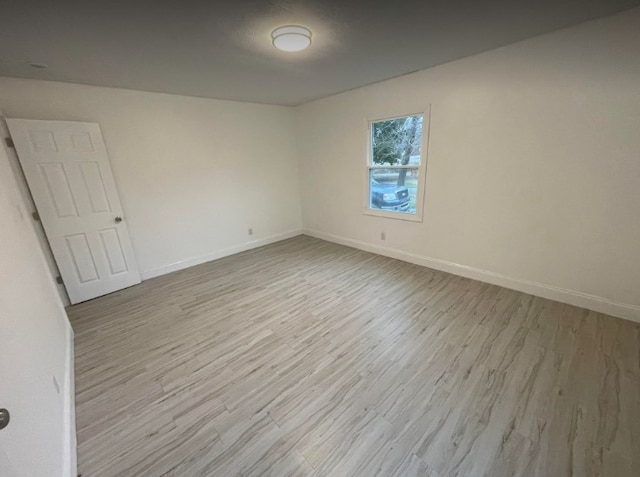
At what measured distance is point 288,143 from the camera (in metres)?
4.95

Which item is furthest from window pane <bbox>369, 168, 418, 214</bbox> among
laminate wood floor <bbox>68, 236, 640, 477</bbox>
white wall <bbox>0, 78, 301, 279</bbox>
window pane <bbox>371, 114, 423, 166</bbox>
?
white wall <bbox>0, 78, 301, 279</bbox>

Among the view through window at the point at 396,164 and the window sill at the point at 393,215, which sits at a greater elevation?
the view through window at the point at 396,164

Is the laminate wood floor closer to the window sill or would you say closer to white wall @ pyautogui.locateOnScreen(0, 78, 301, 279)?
the window sill

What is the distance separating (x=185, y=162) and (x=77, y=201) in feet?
4.41

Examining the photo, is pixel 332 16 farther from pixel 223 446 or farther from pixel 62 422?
pixel 62 422

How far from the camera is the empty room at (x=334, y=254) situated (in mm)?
1484

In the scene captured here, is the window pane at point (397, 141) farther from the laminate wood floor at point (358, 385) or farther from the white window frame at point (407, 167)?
the laminate wood floor at point (358, 385)

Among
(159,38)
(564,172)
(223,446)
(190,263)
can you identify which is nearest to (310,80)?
(159,38)

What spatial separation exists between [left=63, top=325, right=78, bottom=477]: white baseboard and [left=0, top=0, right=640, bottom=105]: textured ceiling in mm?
2400

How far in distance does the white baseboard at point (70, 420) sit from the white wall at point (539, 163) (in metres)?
3.73

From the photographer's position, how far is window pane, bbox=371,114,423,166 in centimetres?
342

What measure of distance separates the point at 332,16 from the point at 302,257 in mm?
3095

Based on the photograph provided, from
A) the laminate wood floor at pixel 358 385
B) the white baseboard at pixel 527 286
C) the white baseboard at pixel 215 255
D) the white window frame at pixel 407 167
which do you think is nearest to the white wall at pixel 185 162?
the white baseboard at pixel 215 255

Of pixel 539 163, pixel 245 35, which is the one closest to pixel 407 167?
pixel 539 163
